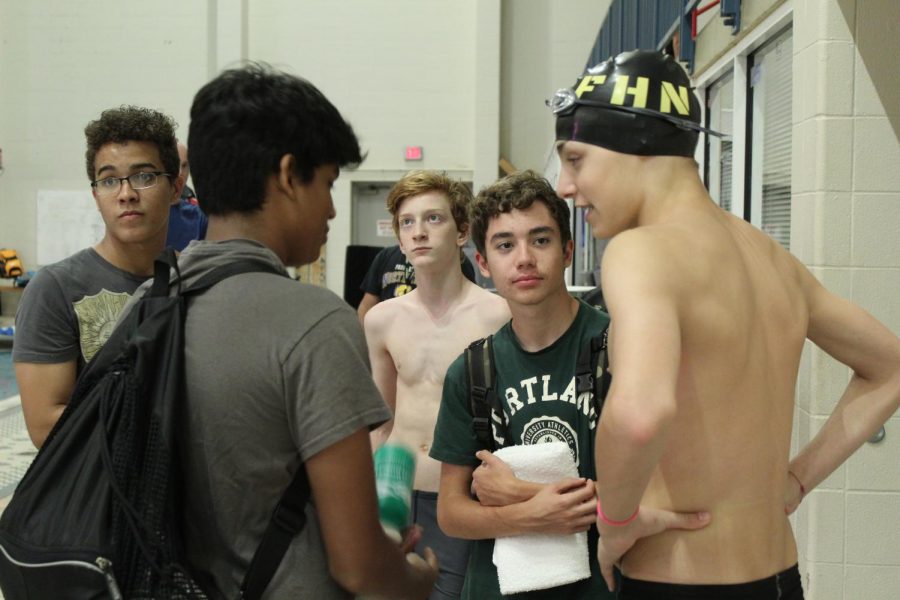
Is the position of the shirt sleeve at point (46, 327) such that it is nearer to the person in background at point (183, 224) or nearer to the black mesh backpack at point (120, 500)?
the black mesh backpack at point (120, 500)

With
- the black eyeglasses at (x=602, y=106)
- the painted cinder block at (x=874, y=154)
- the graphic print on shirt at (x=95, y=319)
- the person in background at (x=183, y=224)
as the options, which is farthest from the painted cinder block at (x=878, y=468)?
the person in background at (x=183, y=224)

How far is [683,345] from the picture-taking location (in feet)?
5.22

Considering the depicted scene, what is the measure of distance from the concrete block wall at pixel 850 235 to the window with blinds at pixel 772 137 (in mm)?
1026

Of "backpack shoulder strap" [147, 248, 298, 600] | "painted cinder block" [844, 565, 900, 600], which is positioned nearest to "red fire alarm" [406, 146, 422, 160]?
"painted cinder block" [844, 565, 900, 600]

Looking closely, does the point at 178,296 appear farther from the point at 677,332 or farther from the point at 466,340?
the point at 466,340

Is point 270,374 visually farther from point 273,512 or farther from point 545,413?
point 545,413

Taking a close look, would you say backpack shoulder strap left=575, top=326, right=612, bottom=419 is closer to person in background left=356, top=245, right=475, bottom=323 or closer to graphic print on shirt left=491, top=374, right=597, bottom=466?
graphic print on shirt left=491, top=374, right=597, bottom=466

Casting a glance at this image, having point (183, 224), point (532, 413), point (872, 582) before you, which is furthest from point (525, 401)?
point (183, 224)

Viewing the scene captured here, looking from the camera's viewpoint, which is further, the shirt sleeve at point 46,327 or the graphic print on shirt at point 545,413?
the shirt sleeve at point 46,327

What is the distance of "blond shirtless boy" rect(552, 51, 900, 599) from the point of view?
147 cm

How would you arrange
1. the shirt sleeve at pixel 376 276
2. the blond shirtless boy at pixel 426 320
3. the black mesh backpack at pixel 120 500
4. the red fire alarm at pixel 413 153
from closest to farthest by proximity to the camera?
1. the black mesh backpack at pixel 120 500
2. the blond shirtless boy at pixel 426 320
3. the shirt sleeve at pixel 376 276
4. the red fire alarm at pixel 413 153

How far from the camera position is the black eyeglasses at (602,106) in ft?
5.74

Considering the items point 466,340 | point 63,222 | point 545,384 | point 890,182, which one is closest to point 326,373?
point 545,384

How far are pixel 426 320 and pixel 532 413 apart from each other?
4.34 ft
